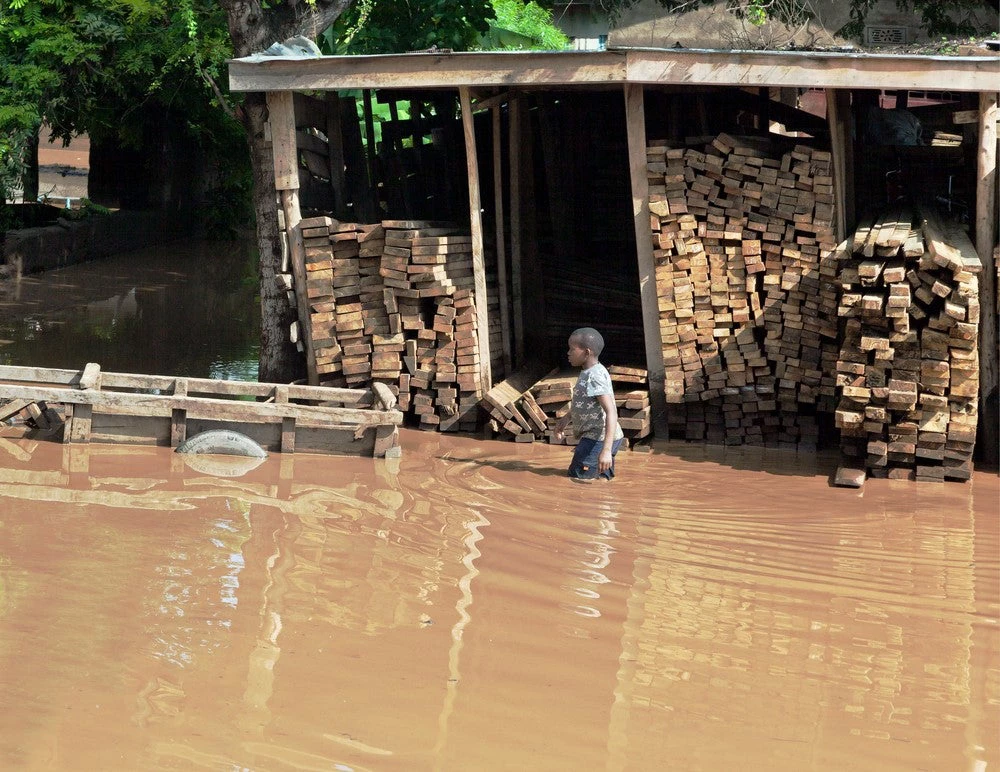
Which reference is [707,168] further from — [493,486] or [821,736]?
[821,736]

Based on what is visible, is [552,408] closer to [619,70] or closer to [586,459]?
[586,459]

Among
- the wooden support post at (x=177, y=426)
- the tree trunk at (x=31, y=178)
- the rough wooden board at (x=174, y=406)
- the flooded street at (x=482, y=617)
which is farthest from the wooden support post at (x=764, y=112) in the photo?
the tree trunk at (x=31, y=178)

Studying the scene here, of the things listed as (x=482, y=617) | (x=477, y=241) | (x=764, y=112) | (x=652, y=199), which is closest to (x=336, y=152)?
(x=477, y=241)

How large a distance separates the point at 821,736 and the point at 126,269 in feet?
64.5

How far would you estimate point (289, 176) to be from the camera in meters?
10.8

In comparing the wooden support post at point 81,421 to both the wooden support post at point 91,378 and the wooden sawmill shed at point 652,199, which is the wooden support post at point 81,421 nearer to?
the wooden support post at point 91,378

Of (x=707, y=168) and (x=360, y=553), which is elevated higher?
(x=707, y=168)

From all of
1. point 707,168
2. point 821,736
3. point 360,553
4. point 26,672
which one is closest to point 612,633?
point 821,736

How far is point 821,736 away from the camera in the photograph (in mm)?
4719

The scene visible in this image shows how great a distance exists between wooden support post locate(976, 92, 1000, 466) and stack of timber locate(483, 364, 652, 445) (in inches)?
117

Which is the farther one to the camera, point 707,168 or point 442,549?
point 707,168

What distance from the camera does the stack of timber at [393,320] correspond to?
10.6 meters

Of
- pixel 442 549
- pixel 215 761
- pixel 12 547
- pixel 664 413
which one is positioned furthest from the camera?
pixel 664 413

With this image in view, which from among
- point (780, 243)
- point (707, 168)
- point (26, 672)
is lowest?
point (26, 672)
